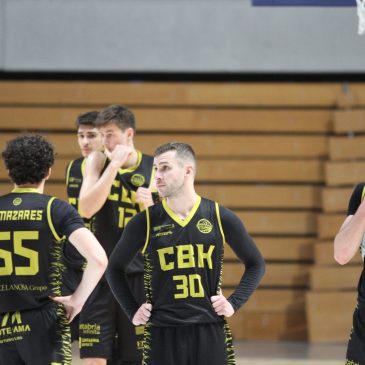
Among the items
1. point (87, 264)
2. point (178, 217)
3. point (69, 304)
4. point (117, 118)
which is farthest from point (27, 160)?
point (117, 118)

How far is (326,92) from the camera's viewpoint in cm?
1131

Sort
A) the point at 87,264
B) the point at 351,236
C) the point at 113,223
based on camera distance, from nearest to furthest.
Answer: the point at 351,236
the point at 87,264
the point at 113,223

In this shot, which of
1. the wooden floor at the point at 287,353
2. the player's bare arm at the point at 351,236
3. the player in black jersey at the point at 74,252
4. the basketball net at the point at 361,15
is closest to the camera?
the player's bare arm at the point at 351,236

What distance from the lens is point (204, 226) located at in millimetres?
4699

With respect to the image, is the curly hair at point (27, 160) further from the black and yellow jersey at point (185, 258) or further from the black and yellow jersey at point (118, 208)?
the black and yellow jersey at point (118, 208)

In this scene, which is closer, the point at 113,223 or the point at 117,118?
the point at 117,118

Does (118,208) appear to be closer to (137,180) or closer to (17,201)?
(137,180)

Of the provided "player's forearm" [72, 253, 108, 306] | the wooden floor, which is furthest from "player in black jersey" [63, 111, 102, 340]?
the wooden floor

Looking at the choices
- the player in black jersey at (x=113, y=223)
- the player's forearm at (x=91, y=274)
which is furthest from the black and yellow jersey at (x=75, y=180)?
the player's forearm at (x=91, y=274)

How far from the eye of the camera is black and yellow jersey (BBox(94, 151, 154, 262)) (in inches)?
246

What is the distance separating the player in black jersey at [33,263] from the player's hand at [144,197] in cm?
156

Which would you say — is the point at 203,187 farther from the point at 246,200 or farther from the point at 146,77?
the point at 146,77

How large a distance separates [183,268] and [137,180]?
1.73 m

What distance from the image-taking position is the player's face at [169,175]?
187 inches
